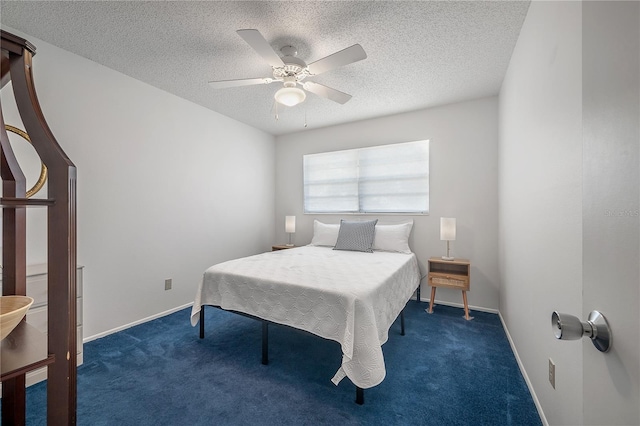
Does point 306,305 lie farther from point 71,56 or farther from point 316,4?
point 71,56

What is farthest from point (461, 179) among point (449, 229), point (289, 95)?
point (289, 95)

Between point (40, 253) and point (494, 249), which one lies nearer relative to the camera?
point (40, 253)

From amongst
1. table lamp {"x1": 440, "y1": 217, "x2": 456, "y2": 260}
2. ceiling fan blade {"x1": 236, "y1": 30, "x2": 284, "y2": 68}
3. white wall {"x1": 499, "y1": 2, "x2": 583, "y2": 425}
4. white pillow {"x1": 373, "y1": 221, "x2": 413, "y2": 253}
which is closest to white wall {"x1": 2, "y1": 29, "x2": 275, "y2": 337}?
ceiling fan blade {"x1": 236, "y1": 30, "x2": 284, "y2": 68}

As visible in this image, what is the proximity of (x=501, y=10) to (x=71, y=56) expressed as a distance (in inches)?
136

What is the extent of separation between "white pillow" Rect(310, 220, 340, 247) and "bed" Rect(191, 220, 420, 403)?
3.19ft

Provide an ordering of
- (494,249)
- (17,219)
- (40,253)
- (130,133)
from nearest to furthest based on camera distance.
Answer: (17,219), (40,253), (130,133), (494,249)

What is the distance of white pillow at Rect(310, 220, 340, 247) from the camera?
152 inches

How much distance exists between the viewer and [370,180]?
13.1 feet

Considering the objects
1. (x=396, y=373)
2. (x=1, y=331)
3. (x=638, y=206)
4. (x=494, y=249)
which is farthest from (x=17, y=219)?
(x=494, y=249)

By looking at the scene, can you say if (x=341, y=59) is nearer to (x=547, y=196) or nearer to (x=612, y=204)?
(x=547, y=196)

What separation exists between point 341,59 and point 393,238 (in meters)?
2.30

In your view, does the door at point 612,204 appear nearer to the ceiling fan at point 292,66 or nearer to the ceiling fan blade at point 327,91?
the ceiling fan at point 292,66

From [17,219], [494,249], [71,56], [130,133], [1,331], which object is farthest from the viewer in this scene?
[494,249]

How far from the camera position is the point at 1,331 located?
1.69 ft
